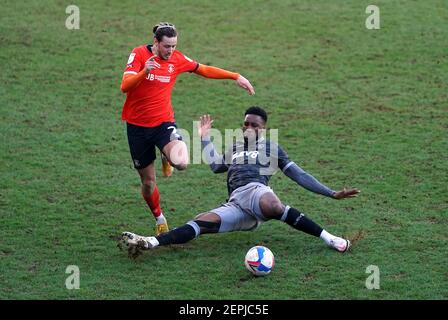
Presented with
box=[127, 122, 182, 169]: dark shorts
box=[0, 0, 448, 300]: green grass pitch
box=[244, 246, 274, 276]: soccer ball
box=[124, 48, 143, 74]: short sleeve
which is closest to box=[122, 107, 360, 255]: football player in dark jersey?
box=[0, 0, 448, 300]: green grass pitch

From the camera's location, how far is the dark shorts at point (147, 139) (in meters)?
10.3

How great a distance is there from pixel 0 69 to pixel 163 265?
313 inches

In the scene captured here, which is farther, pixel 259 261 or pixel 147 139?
pixel 147 139

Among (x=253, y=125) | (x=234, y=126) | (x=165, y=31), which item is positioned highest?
(x=165, y=31)

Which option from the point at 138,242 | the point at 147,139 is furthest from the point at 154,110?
the point at 138,242

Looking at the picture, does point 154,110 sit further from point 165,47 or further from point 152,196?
point 152,196

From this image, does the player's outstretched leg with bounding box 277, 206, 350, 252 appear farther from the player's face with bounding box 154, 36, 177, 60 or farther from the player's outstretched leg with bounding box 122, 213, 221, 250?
the player's face with bounding box 154, 36, 177, 60

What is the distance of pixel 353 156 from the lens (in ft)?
42.1

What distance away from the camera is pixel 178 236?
31.5 ft

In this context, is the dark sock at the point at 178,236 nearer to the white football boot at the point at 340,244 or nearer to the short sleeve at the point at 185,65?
the white football boot at the point at 340,244

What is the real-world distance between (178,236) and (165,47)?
88.0 inches

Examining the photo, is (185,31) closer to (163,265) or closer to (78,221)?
(78,221)

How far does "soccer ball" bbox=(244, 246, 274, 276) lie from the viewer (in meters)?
9.05
